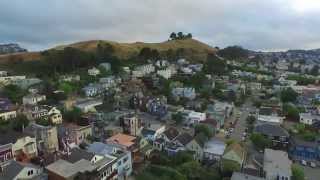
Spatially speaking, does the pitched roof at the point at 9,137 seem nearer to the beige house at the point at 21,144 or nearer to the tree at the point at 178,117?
the beige house at the point at 21,144

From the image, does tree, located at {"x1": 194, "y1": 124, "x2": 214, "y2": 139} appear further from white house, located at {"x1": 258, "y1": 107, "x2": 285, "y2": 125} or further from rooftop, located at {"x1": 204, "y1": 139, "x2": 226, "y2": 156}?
white house, located at {"x1": 258, "y1": 107, "x2": 285, "y2": 125}

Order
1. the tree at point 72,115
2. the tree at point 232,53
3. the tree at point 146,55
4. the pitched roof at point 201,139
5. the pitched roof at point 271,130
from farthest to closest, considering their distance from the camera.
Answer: the tree at point 232,53 → the tree at point 146,55 → the tree at point 72,115 → the pitched roof at point 271,130 → the pitched roof at point 201,139

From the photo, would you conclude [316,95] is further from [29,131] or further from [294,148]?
[29,131]

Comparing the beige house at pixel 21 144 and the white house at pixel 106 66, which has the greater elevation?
the white house at pixel 106 66

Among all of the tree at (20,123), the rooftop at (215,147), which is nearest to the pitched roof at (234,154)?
the rooftop at (215,147)

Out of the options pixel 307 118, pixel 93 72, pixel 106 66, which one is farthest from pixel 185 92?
pixel 106 66

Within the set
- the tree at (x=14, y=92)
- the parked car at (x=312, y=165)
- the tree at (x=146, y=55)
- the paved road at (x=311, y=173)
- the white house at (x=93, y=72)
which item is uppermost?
the tree at (x=146, y=55)

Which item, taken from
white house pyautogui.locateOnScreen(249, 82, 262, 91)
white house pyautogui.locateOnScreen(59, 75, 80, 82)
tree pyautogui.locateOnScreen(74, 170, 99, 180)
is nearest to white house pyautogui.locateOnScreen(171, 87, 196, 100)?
white house pyautogui.locateOnScreen(59, 75, 80, 82)
